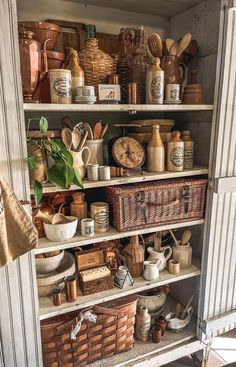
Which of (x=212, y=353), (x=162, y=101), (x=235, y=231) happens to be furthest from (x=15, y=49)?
(x=212, y=353)

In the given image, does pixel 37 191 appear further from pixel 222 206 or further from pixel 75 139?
pixel 222 206

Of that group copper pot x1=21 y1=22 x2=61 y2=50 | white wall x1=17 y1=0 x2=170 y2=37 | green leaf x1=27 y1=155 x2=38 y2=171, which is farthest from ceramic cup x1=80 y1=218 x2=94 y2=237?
white wall x1=17 y1=0 x2=170 y2=37

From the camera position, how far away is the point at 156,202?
1305 millimetres

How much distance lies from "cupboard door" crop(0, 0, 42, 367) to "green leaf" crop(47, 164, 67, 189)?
0.29 ft

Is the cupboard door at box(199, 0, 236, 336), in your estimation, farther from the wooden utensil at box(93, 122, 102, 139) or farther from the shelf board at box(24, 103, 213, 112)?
the wooden utensil at box(93, 122, 102, 139)

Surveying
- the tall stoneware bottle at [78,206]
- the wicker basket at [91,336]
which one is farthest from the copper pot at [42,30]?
the wicker basket at [91,336]

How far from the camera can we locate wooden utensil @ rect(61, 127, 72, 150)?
3.70ft

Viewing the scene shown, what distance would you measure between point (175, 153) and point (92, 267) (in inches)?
26.1

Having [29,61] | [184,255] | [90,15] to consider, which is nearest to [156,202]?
[184,255]

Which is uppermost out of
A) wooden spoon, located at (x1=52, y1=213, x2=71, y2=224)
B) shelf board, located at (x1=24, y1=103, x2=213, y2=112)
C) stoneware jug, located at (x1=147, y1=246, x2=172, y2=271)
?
shelf board, located at (x1=24, y1=103, x2=213, y2=112)

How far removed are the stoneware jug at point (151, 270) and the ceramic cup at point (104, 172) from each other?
0.52 metres

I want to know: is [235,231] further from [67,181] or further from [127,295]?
[67,181]

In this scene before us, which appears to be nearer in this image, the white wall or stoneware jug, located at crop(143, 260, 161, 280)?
the white wall

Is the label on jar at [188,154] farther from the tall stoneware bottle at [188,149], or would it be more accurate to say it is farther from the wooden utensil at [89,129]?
the wooden utensil at [89,129]
